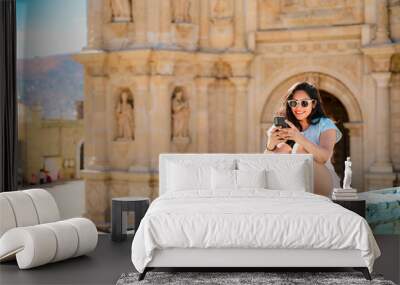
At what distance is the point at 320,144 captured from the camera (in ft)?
26.0

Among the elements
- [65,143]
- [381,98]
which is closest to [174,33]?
[381,98]

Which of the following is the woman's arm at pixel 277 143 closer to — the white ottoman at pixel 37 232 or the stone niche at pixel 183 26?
the white ottoman at pixel 37 232

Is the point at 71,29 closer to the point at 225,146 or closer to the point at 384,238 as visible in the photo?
the point at 225,146

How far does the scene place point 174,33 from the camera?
11328 mm

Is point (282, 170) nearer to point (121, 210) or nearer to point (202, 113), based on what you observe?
point (121, 210)

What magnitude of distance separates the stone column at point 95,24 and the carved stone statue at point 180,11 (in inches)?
52.6

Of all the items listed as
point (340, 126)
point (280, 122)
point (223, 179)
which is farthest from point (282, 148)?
point (340, 126)

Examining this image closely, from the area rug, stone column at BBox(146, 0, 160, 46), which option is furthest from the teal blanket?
stone column at BBox(146, 0, 160, 46)

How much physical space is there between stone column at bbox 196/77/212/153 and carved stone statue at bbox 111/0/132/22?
167 centimetres

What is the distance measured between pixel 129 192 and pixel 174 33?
113 inches

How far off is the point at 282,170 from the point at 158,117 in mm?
4505

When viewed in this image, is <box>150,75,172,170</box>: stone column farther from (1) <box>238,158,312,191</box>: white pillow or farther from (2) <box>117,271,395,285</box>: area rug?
(2) <box>117,271,395,285</box>: area rug

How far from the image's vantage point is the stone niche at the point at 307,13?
441 inches

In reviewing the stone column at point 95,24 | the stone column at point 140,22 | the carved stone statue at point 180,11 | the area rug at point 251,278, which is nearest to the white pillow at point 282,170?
the area rug at point 251,278
